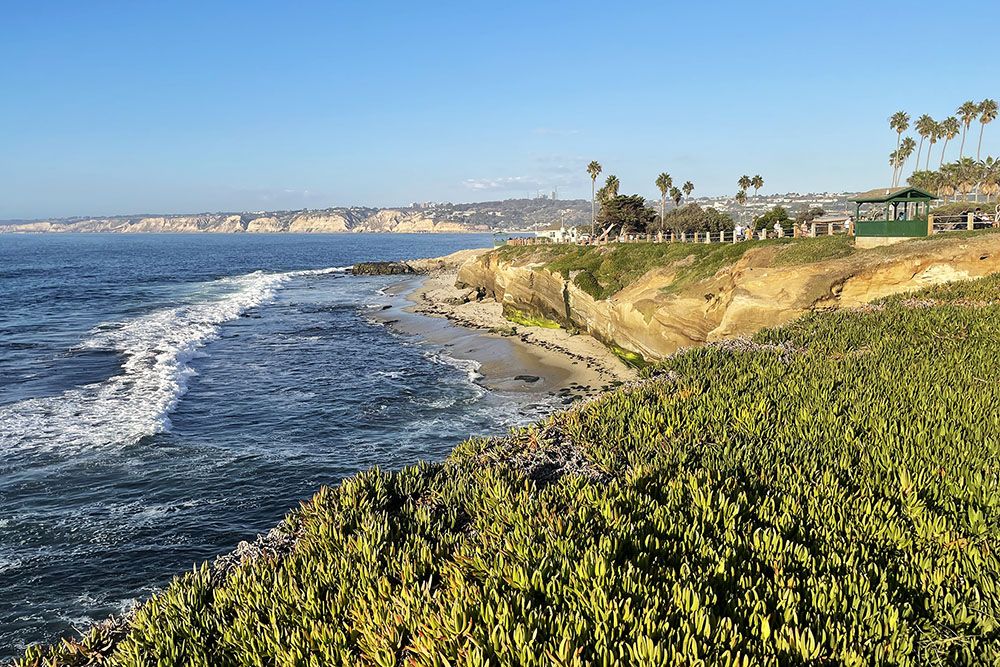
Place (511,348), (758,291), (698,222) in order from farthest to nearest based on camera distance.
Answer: (698,222) < (511,348) < (758,291)

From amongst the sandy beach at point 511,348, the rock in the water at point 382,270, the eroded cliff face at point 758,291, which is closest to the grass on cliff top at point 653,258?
the eroded cliff face at point 758,291

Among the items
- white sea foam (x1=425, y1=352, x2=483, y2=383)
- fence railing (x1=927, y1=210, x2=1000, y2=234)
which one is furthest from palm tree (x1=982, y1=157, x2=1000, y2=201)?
white sea foam (x1=425, y1=352, x2=483, y2=383)

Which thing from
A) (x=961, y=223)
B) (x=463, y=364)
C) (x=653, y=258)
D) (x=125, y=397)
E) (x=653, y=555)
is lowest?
(x=463, y=364)

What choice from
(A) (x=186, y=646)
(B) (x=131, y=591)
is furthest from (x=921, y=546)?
(B) (x=131, y=591)

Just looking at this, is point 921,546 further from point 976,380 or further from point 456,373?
point 456,373

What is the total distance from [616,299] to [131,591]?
26679 mm

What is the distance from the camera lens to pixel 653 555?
6.70 meters

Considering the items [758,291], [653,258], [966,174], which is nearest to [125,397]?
[758,291]

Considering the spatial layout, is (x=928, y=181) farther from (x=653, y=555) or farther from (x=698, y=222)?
(x=653, y=555)

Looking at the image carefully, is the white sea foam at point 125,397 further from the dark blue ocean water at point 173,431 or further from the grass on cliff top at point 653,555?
the grass on cliff top at point 653,555

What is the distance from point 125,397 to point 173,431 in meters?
5.79

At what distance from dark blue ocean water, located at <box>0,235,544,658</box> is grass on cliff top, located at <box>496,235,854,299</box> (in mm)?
10681

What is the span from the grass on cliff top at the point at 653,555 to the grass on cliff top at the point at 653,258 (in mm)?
16344

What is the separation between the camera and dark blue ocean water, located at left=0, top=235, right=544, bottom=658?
13.5 m
